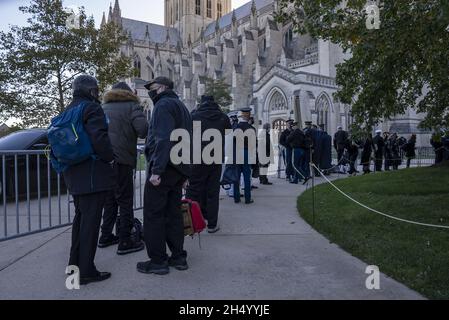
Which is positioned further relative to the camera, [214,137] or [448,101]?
[448,101]

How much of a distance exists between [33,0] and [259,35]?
1583 inches

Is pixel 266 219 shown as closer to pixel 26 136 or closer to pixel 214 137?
pixel 214 137

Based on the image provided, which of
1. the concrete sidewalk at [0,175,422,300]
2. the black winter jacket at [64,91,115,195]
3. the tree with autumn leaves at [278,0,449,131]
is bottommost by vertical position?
the concrete sidewalk at [0,175,422,300]

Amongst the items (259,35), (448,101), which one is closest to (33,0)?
(448,101)

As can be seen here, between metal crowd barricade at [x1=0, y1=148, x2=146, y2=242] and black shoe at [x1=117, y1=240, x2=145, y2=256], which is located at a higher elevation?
metal crowd barricade at [x1=0, y1=148, x2=146, y2=242]

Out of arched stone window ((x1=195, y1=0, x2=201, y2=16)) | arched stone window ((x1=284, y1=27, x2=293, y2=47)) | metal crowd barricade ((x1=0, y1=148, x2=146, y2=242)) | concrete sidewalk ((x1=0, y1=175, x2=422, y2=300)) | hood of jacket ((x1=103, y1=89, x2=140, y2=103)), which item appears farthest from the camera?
arched stone window ((x1=195, y1=0, x2=201, y2=16))

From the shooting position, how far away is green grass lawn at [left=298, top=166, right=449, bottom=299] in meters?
3.65

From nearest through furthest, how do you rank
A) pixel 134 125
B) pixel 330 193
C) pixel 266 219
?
pixel 134 125
pixel 266 219
pixel 330 193

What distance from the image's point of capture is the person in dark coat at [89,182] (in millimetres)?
3461

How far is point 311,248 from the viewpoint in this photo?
4.62 metres

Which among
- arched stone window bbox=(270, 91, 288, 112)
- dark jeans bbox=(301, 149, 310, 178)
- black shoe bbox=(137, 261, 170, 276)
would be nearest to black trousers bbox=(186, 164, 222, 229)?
black shoe bbox=(137, 261, 170, 276)

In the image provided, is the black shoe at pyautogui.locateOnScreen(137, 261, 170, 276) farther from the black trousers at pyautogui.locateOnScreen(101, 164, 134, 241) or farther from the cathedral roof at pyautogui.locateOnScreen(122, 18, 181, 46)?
the cathedral roof at pyautogui.locateOnScreen(122, 18, 181, 46)

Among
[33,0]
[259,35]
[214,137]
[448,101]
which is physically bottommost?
[214,137]

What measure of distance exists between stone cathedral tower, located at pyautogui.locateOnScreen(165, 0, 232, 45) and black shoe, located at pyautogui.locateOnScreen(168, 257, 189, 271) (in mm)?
74885
